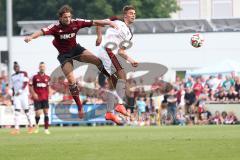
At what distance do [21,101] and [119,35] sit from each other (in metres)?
10.2

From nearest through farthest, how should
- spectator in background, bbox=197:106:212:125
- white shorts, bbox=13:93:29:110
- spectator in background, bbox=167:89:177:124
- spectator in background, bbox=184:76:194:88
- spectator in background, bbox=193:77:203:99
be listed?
1. white shorts, bbox=13:93:29:110
2. spectator in background, bbox=197:106:212:125
3. spectator in background, bbox=167:89:177:124
4. spectator in background, bbox=193:77:203:99
5. spectator in background, bbox=184:76:194:88

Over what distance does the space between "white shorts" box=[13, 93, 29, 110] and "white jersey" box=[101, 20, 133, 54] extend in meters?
9.45

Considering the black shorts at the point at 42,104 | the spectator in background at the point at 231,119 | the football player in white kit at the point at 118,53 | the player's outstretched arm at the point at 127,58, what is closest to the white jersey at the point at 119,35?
the football player in white kit at the point at 118,53

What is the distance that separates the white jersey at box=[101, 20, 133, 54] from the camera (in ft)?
67.4

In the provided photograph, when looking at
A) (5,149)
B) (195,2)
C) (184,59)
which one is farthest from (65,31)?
(195,2)

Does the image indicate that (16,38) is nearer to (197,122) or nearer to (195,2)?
(197,122)

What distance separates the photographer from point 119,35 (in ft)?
68.2

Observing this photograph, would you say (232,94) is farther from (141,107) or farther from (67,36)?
(67,36)

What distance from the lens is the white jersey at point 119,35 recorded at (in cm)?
2055

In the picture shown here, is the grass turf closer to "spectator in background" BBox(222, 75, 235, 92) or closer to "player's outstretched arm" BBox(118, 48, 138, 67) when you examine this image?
"player's outstretched arm" BBox(118, 48, 138, 67)

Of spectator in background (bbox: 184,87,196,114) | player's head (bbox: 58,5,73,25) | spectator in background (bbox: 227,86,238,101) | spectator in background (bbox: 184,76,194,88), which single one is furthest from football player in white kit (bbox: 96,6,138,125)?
spectator in background (bbox: 184,76,194,88)

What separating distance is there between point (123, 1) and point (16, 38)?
29.5 m

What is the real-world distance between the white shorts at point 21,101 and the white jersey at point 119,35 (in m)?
9.45

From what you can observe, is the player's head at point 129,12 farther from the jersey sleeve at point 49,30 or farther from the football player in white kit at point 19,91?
the football player in white kit at point 19,91
